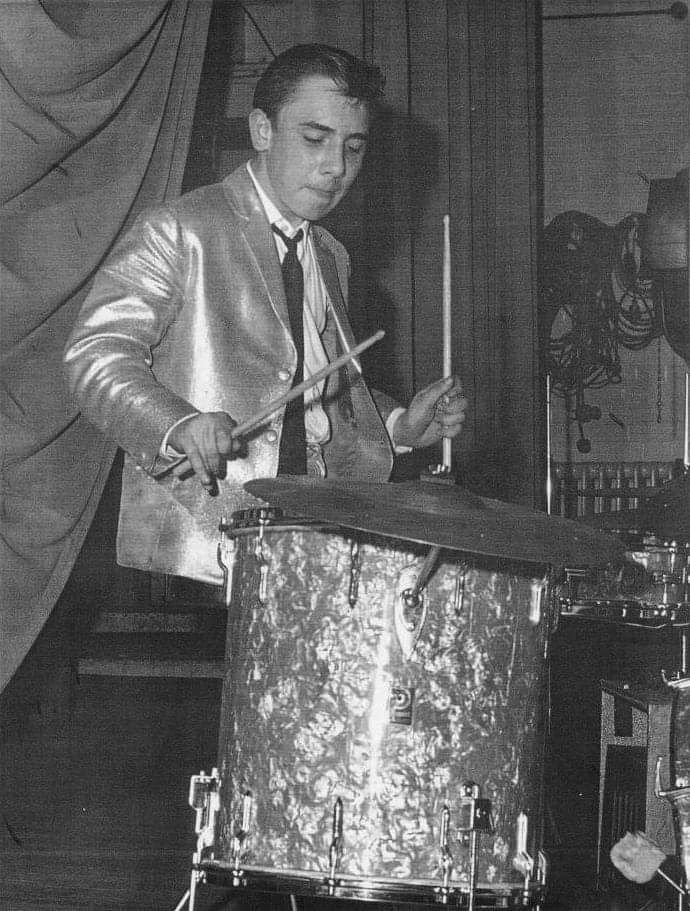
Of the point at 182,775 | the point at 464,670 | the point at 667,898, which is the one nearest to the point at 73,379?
the point at 464,670

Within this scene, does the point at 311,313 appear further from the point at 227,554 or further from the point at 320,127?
the point at 227,554

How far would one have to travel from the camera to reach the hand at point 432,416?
76.0 inches

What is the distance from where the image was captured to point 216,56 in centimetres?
240

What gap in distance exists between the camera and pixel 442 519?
1.29 m

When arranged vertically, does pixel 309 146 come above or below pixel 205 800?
above

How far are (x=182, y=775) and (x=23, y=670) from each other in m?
0.64

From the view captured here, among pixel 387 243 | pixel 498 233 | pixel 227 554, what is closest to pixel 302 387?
pixel 227 554

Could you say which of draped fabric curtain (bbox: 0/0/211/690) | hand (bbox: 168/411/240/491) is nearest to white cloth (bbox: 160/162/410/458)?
draped fabric curtain (bbox: 0/0/211/690)

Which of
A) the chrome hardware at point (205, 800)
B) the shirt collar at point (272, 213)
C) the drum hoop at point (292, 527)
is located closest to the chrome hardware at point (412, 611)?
the drum hoop at point (292, 527)

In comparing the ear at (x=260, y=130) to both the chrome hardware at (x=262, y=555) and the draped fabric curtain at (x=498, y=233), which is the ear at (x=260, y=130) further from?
the chrome hardware at (x=262, y=555)

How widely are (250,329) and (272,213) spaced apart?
A: 0.85 feet

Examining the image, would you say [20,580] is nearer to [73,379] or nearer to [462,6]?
[73,379]

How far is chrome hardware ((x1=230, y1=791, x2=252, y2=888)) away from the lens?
1411 mm

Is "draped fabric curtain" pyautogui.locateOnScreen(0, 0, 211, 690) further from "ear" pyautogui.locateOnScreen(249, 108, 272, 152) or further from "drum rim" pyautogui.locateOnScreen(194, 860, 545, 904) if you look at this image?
"drum rim" pyautogui.locateOnScreen(194, 860, 545, 904)
